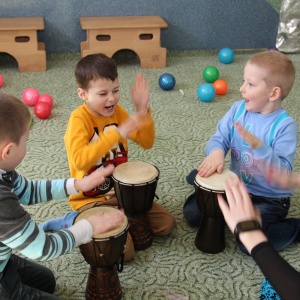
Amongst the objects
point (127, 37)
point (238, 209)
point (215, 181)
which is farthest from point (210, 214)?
point (127, 37)

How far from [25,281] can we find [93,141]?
1.61 ft

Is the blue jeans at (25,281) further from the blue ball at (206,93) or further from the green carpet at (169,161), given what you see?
the blue ball at (206,93)

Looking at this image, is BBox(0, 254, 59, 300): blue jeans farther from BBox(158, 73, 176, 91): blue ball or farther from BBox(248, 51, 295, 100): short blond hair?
BBox(158, 73, 176, 91): blue ball

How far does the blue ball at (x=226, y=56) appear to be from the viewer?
345 centimetres

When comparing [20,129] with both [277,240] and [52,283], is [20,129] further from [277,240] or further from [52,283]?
[277,240]

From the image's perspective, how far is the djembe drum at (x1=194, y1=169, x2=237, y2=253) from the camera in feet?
4.76

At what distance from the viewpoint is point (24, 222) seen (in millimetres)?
1039

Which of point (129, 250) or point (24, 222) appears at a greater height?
point (24, 222)

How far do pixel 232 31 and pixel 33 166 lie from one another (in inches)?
90.9

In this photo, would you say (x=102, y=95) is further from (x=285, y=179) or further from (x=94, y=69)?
(x=285, y=179)

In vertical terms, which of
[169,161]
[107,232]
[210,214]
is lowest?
[169,161]

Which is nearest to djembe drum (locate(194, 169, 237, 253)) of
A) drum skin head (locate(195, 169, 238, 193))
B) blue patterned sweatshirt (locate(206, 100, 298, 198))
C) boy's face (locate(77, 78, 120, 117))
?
drum skin head (locate(195, 169, 238, 193))

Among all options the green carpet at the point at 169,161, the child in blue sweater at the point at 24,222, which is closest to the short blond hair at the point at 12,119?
the child in blue sweater at the point at 24,222

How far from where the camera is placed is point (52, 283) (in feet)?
4.41
